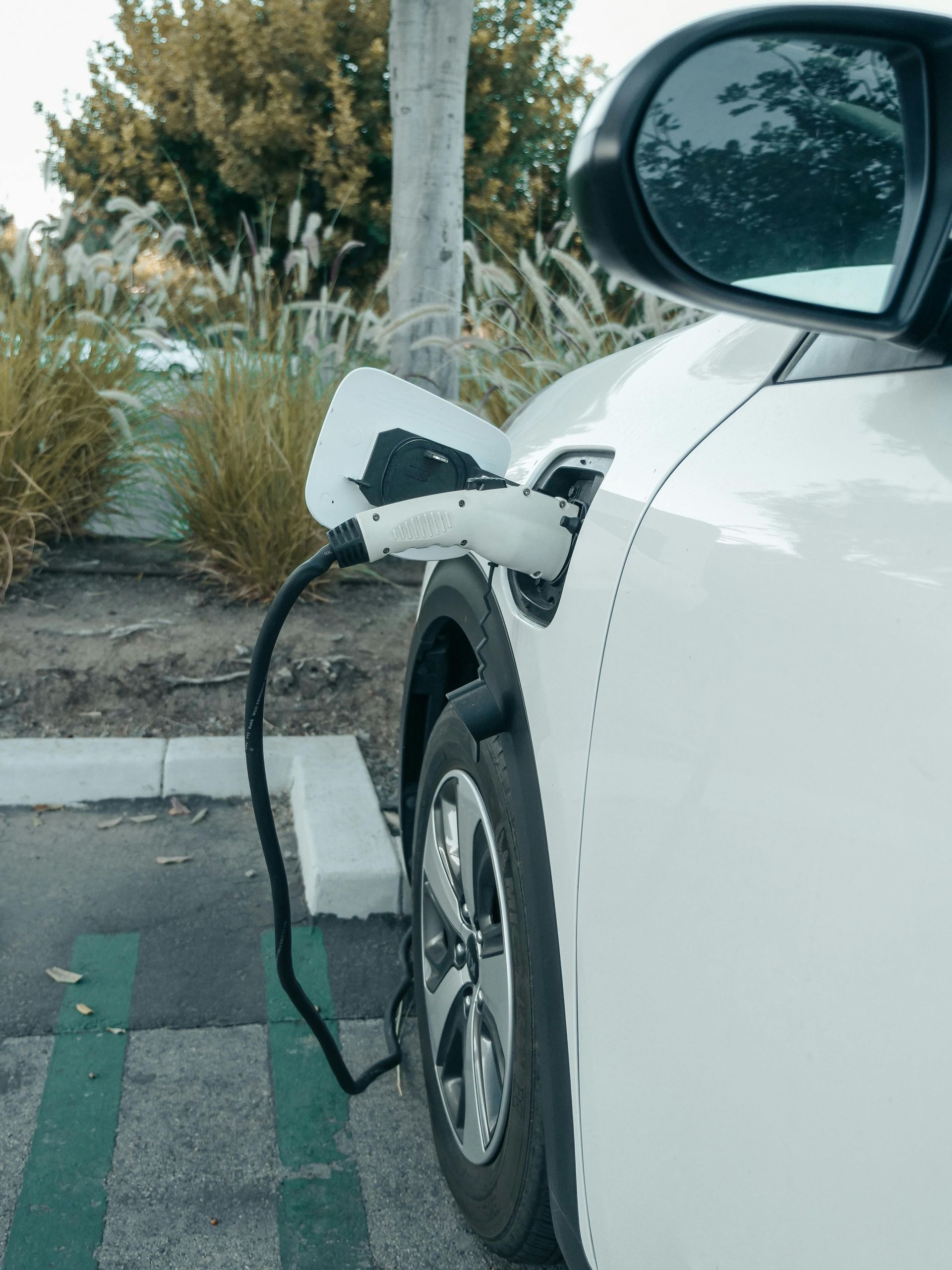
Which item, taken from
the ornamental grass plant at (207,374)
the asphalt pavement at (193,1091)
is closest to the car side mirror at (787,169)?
the asphalt pavement at (193,1091)

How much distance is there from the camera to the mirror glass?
86cm

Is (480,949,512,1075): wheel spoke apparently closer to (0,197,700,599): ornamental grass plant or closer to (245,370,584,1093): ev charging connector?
(245,370,584,1093): ev charging connector

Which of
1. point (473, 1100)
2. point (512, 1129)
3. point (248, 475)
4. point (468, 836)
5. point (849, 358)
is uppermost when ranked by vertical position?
point (849, 358)

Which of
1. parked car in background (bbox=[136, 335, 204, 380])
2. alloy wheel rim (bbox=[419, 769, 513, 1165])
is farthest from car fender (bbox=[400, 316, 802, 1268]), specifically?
parked car in background (bbox=[136, 335, 204, 380])

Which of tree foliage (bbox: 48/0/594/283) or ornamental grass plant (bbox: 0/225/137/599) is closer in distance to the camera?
ornamental grass plant (bbox: 0/225/137/599)

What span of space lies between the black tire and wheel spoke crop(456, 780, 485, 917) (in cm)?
4

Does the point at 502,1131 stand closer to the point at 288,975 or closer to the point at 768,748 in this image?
the point at 288,975

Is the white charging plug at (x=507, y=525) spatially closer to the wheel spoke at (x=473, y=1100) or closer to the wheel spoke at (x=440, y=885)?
the wheel spoke at (x=440, y=885)

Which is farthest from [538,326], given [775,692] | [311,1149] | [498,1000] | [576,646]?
[775,692]

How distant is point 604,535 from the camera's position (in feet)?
4.28

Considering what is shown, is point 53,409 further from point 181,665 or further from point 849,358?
point 849,358

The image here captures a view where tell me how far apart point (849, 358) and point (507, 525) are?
0.55 meters

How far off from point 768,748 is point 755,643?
9cm

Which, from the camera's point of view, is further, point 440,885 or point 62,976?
point 62,976
